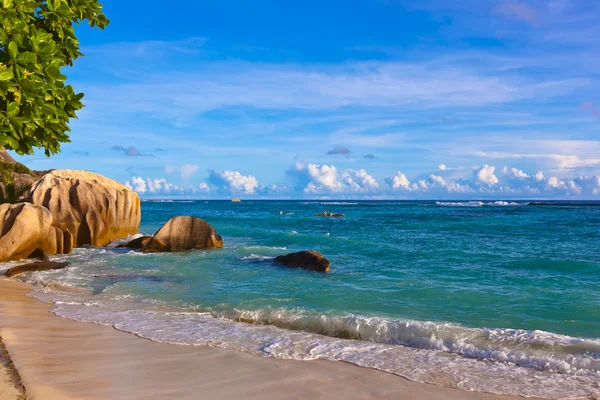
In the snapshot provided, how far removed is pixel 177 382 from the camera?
5.79 meters

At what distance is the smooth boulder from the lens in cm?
1692

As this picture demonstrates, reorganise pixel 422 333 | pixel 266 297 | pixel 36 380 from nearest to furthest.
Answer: pixel 36 380
pixel 422 333
pixel 266 297

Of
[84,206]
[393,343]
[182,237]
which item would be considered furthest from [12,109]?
[84,206]

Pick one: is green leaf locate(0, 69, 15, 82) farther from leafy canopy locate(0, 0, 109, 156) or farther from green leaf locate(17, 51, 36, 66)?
green leaf locate(17, 51, 36, 66)

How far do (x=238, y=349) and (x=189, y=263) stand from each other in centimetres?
1164

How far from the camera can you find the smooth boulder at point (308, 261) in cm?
1692

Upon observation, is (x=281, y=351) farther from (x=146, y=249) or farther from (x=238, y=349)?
(x=146, y=249)

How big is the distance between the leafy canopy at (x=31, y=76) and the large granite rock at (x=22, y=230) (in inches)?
554

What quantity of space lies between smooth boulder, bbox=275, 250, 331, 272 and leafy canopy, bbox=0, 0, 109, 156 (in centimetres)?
1210

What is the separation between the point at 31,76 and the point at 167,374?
3.95 meters

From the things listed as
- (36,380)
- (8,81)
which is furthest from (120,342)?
(8,81)

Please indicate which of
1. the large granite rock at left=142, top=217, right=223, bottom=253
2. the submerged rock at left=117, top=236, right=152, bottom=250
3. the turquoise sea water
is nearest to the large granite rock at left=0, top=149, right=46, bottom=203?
the submerged rock at left=117, top=236, right=152, bottom=250

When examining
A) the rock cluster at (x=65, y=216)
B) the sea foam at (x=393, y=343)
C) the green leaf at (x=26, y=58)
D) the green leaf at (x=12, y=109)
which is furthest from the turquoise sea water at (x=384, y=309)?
the green leaf at (x=26, y=58)

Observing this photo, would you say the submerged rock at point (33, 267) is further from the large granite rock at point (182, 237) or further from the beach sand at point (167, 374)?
the beach sand at point (167, 374)
